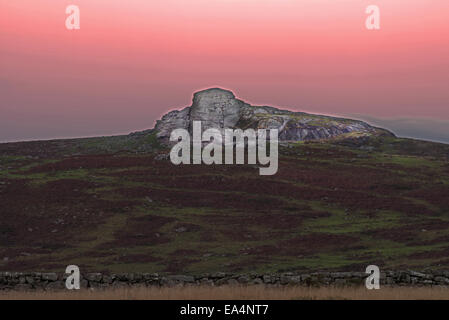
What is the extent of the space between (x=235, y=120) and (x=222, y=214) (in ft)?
321

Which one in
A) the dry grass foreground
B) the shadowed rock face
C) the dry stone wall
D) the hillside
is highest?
the shadowed rock face

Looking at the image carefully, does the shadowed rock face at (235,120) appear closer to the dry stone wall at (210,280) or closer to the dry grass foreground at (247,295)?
the dry stone wall at (210,280)

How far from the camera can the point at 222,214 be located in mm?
77312

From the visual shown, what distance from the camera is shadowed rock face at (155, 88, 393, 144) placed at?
168 metres

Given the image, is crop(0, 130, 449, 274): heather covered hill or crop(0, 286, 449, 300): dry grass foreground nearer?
crop(0, 286, 449, 300): dry grass foreground

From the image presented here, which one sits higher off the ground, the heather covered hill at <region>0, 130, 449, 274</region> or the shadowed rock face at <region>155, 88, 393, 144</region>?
the shadowed rock face at <region>155, 88, 393, 144</region>

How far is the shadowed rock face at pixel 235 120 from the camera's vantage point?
168 meters

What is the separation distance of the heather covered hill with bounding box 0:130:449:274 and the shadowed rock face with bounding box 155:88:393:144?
171ft

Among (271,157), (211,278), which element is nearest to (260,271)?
(211,278)

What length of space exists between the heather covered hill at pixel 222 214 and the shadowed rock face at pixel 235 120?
2049 inches

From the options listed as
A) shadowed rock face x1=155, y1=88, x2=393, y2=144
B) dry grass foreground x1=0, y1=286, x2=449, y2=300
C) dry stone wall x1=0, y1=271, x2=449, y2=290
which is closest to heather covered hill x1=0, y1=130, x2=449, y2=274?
dry stone wall x1=0, y1=271, x2=449, y2=290

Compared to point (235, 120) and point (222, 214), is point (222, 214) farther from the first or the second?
point (235, 120)

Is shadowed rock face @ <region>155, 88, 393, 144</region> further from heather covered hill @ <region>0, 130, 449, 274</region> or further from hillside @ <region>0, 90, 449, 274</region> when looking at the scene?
heather covered hill @ <region>0, 130, 449, 274</region>

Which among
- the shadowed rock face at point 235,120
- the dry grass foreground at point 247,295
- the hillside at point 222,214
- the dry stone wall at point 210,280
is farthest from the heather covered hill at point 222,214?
the shadowed rock face at point 235,120
